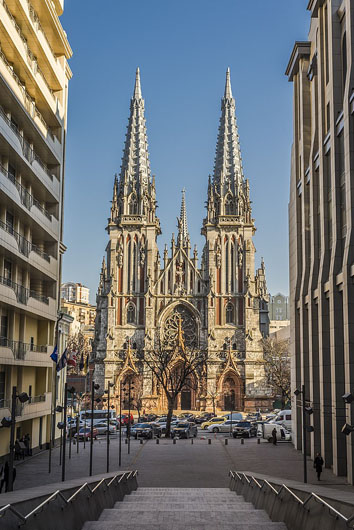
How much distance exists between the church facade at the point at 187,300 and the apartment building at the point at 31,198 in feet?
150

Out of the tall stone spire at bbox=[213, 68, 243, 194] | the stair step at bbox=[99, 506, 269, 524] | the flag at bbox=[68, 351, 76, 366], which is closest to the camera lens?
the stair step at bbox=[99, 506, 269, 524]

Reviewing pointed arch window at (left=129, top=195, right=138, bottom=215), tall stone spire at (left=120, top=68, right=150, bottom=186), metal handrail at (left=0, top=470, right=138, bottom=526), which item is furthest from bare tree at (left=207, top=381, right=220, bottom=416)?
metal handrail at (left=0, top=470, right=138, bottom=526)

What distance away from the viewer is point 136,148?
310 ft

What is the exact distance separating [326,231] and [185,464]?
14.6m

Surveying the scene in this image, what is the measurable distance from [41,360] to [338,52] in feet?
73.7

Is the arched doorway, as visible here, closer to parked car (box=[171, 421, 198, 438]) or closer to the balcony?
parked car (box=[171, 421, 198, 438])

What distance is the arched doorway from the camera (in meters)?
84.9

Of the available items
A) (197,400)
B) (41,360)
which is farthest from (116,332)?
(41,360)

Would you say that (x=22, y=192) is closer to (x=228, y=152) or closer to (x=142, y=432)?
(x=142, y=432)

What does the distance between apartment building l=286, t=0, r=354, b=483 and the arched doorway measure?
4489 centimetres

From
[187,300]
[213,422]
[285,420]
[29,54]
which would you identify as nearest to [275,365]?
[187,300]

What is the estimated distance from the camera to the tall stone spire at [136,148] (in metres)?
92.5

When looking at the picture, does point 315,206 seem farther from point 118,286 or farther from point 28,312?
point 118,286

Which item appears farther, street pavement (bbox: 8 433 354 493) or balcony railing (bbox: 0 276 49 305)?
balcony railing (bbox: 0 276 49 305)
